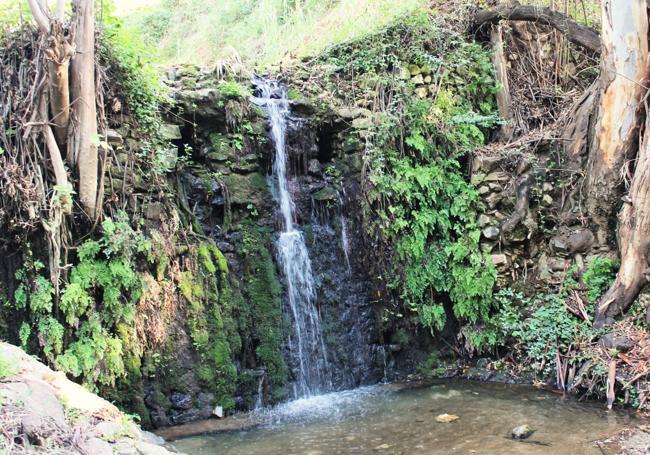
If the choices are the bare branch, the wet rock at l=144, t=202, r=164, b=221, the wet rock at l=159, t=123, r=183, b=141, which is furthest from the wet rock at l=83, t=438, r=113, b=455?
the wet rock at l=159, t=123, r=183, b=141

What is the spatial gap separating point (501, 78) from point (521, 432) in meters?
6.11

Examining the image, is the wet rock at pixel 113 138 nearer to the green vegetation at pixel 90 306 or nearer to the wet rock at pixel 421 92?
the green vegetation at pixel 90 306

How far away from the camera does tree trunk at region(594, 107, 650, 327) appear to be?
22.8 feet

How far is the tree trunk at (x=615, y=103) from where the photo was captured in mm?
7379

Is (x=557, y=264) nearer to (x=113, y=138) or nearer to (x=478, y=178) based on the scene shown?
(x=478, y=178)

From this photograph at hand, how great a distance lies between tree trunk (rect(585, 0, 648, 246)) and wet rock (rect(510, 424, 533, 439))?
3279mm

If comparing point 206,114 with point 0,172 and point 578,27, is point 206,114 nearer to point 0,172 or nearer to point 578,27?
point 0,172

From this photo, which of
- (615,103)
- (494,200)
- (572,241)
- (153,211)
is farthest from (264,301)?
(615,103)

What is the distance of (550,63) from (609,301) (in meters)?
4.73

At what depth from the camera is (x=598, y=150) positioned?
7789mm

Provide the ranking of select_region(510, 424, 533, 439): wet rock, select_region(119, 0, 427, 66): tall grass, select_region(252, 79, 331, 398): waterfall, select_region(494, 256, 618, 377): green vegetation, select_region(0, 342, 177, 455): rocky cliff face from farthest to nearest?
select_region(119, 0, 427, 66): tall grass < select_region(252, 79, 331, 398): waterfall < select_region(494, 256, 618, 377): green vegetation < select_region(510, 424, 533, 439): wet rock < select_region(0, 342, 177, 455): rocky cliff face

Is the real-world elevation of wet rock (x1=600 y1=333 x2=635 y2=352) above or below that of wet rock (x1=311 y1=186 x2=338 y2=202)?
below

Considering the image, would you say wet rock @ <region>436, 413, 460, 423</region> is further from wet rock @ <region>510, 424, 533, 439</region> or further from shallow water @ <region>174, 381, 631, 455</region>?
wet rock @ <region>510, 424, 533, 439</region>

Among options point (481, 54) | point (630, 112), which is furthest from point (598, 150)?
point (481, 54)
